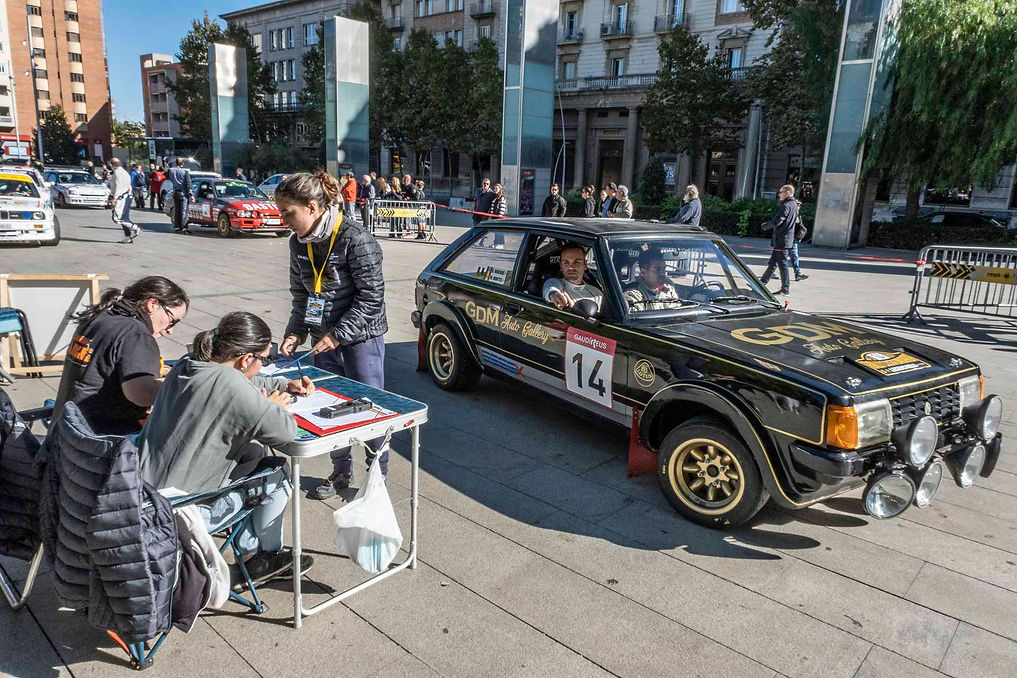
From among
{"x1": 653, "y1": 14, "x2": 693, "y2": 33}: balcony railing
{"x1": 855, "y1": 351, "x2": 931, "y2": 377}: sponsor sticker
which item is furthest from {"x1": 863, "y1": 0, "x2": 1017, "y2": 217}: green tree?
{"x1": 653, "y1": 14, "x2": 693, "y2": 33}: balcony railing

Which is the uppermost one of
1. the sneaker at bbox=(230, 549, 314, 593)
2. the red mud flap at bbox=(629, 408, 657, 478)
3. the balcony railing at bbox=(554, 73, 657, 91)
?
the balcony railing at bbox=(554, 73, 657, 91)

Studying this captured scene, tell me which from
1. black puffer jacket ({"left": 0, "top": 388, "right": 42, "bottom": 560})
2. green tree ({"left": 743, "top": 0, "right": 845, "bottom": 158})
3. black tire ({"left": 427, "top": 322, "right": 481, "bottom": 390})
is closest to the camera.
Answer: black puffer jacket ({"left": 0, "top": 388, "right": 42, "bottom": 560})

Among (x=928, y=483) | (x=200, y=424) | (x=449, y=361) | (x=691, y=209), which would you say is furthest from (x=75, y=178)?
(x=928, y=483)

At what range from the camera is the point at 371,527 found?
291cm

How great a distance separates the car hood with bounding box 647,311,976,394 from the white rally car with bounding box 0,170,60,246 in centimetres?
1533

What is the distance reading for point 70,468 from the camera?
2377mm

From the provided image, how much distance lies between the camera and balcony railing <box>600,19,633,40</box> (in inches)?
1761

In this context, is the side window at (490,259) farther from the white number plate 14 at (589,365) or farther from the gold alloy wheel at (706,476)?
the gold alloy wheel at (706,476)

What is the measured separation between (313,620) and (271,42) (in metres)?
75.2

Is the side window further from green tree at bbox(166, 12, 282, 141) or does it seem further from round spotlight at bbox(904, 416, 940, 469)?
green tree at bbox(166, 12, 282, 141)

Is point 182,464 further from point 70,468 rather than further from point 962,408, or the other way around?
point 962,408

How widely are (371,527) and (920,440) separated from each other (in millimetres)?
2765

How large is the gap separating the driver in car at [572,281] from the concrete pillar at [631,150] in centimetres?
4046

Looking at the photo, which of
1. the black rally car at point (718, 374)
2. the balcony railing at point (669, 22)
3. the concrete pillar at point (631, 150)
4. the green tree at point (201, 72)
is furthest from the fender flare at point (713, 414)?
the green tree at point (201, 72)
